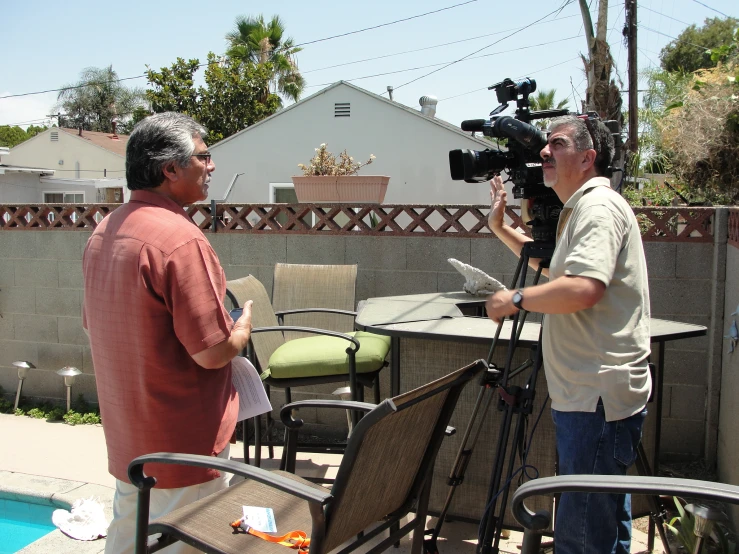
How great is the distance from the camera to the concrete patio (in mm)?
2812

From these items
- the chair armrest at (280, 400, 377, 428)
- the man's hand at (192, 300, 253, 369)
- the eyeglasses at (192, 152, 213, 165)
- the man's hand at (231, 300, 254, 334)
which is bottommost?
the chair armrest at (280, 400, 377, 428)

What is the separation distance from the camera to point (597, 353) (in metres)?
1.80

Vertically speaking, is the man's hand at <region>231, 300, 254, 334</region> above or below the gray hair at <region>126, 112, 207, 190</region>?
below

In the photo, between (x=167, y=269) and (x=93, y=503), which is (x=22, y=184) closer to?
(x=93, y=503)

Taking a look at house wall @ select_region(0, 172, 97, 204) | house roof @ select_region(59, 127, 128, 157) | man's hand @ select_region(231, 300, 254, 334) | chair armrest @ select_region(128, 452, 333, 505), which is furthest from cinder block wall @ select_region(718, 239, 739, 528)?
house roof @ select_region(59, 127, 128, 157)

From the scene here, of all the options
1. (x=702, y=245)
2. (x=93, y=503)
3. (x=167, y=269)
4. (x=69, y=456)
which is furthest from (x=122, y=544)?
(x=702, y=245)

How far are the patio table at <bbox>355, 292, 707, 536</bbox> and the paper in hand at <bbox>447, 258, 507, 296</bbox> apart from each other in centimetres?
53

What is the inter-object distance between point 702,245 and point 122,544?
3.20 m

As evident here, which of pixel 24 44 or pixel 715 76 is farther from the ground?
pixel 24 44

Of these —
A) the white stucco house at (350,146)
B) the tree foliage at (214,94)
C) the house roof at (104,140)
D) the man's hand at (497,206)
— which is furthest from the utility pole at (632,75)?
the house roof at (104,140)

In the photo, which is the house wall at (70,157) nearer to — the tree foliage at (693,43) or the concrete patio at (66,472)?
the concrete patio at (66,472)

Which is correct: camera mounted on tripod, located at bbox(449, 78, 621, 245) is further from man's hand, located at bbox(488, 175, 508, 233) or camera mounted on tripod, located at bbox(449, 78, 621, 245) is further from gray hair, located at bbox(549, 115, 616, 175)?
gray hair, located at bbox(549, 115, 616, 175)

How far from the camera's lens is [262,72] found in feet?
63.0

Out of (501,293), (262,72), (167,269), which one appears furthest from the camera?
(262,72)
